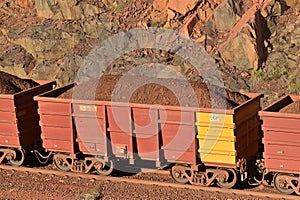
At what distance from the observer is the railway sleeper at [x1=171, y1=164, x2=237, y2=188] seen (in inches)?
680

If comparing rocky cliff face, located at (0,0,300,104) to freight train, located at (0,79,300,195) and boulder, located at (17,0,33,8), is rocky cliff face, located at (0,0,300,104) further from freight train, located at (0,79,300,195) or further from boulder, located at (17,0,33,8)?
freight train, located at (0,79,300,195)

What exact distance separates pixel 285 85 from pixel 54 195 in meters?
12.6

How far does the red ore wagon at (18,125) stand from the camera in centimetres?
1898

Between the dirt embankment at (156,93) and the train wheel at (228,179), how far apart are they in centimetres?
189

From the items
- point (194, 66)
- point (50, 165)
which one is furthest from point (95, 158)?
point (194, 66)

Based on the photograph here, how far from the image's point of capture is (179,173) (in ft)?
58.7

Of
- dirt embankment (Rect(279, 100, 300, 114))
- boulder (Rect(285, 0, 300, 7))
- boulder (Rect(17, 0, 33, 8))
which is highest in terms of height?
boulder (Rect(17, 0, 33, 8))

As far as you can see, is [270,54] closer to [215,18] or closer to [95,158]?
[215,18]

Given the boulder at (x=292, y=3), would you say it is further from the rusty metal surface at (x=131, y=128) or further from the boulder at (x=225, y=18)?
the rusty metal surface at (x=131, y=128)

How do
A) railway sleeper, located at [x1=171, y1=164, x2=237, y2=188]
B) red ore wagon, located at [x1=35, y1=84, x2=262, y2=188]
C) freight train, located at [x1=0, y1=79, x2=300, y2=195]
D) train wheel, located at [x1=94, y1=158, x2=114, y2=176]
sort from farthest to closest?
1. train wheel, located at [x1=94, y1=158, x2=114, y2=176]
2. railway sleeper, located at [x1=171, y1=164, x2=237, y2=188]
3. red ore wagon, located at [x1=35, y1=84, x2=262, y2=188]
4. freight train, located at [x1=0, y1=79, x2=300, y2=195]

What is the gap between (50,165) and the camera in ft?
66.0

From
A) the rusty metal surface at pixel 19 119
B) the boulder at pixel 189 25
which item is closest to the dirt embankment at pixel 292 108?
the rusty metal surface at pixel 19 119

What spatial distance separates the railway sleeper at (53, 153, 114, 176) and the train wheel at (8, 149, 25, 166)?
1.18 m

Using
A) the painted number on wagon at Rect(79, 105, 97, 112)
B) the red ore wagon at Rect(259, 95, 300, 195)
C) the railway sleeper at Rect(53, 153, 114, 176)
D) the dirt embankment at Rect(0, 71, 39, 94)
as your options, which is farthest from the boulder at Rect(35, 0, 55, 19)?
the red ore wagon at Rect(259, 95, 300, 195)
